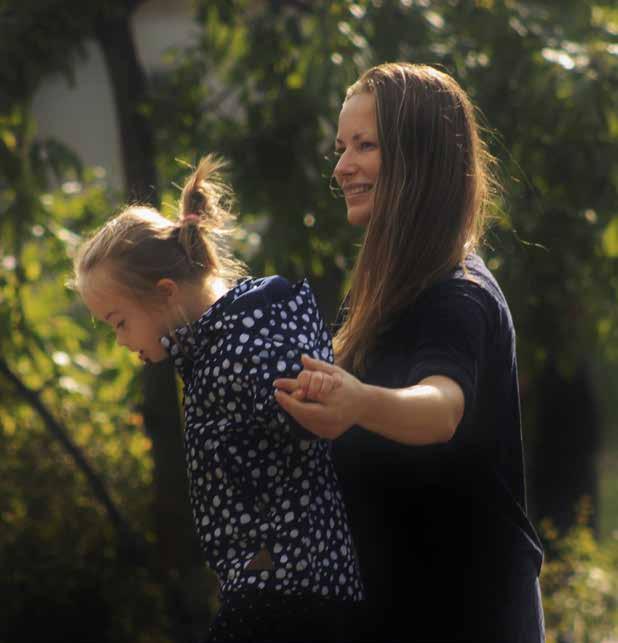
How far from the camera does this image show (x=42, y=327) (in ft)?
16.5

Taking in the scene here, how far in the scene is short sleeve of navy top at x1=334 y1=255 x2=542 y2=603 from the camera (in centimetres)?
189

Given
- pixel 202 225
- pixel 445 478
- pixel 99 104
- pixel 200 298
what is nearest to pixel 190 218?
pixel 202 225

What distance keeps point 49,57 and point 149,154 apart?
1.89ft

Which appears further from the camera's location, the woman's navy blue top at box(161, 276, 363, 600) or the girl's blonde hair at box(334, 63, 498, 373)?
the girl's blonde hair at box(334, 63, 498, 373)

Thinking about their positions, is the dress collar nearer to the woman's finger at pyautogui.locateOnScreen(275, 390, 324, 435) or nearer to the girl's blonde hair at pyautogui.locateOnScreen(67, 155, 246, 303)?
the girl's blonde hair at pyautogui.locateOnScreen(67, 155, 246, 303)

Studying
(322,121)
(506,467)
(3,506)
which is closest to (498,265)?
(322,121)

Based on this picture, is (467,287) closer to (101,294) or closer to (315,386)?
(315,386)

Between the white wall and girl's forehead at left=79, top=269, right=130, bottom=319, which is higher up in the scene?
girl's forehead at left=79, top=269, right=130, bottom=319

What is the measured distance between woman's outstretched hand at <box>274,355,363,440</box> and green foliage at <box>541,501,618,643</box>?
386cm

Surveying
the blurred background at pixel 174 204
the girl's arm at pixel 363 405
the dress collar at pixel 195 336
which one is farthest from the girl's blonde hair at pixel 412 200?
the blurred background at pixel 174 204

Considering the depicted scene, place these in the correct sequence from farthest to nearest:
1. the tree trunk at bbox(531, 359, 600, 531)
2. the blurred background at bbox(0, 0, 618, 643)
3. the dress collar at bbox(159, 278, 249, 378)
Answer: the tree trunk at bbox(531, 359, 600, 531)
the blurred background at bbox(0, 0, 618, 643)
the dress collar at bbox(159, 278, 249, 378)

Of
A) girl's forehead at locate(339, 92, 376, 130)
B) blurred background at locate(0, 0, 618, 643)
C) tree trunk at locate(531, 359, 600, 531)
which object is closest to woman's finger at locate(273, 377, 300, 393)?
girl's forehead at locate(339, 92, 376, 130)

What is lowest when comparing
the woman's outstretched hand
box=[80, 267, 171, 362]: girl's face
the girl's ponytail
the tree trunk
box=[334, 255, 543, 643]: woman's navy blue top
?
the tree trunk

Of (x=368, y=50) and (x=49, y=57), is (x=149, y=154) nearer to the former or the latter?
(x=49, y=57)
